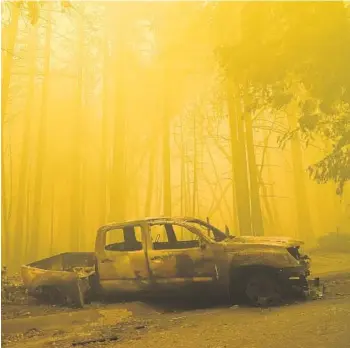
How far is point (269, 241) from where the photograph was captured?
3.69 metres

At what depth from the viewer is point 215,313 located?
341 centimetres

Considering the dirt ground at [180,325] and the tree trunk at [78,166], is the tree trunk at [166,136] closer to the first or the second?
the tree trunk at [78,166]

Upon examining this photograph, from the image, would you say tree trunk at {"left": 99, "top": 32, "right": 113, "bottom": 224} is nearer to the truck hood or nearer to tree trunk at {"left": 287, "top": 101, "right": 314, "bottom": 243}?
the truck hood

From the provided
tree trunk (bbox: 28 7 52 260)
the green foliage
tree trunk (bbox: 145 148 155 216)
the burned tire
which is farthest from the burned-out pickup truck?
the green foliage

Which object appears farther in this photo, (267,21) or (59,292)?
(267,21)

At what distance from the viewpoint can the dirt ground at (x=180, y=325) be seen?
3.07 metres

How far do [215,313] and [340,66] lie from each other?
2842 millimetres

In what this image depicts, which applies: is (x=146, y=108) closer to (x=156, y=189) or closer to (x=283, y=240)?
(x=156, y=189)

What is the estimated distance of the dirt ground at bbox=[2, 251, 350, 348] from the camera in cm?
307

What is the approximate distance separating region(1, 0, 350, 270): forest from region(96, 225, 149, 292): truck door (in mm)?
148

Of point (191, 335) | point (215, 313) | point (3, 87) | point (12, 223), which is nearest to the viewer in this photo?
point (191, 335)

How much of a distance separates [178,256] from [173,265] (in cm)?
9

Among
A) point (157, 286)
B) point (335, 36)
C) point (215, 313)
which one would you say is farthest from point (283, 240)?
point (335, 36)

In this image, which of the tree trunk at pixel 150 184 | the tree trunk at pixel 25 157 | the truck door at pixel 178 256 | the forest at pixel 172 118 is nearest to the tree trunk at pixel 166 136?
the forest at pixel 172 118
